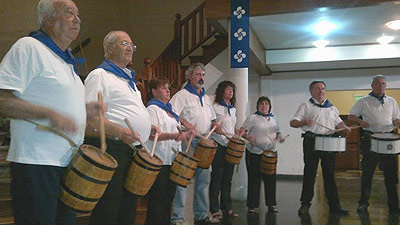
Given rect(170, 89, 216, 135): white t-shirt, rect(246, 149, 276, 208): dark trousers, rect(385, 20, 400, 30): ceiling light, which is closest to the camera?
rect(170, 89, 216, 135): white t-shirt

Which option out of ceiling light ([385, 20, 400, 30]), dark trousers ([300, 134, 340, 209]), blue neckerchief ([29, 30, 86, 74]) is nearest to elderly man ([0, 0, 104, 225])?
blue neckerchief ([29, 30, 86, 74])

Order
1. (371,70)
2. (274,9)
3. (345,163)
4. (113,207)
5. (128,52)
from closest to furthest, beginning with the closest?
1. (113,207)
2. (128,52)
3. (274,9)
4. (371,70)
5. (345,163)

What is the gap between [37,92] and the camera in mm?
1679

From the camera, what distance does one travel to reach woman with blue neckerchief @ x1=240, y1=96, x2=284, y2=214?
494 cm

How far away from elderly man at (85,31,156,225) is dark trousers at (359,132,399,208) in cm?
349

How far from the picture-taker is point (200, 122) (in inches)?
161

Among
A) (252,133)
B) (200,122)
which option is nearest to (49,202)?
(200,122)

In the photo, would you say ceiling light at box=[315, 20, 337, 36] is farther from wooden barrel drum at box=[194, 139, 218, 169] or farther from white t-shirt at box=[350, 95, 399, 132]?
wooden barrel drum at box=[194, 139, 218, 169]

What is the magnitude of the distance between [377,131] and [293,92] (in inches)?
154

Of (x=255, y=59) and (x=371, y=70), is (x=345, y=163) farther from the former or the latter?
(x=255, y=59)

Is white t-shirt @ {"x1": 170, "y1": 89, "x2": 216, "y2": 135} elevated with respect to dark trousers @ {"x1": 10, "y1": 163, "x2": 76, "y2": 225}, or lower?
elevated

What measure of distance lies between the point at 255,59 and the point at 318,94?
2.58 m

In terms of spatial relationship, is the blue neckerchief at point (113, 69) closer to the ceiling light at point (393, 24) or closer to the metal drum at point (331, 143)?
the metal drum at point (331, 143)

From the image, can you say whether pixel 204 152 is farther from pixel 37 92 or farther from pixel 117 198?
pixel 37 92
